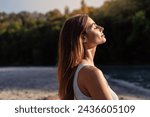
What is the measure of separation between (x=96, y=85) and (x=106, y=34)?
17.2ft

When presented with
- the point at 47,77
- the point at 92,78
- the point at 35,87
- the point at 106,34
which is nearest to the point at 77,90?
the point at 92,78

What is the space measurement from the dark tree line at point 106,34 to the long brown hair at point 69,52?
6.64 ft

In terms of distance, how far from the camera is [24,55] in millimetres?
4000

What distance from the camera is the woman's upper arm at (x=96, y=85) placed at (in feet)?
1.92

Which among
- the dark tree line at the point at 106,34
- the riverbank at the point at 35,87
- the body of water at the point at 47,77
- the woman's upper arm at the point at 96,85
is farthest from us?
the body of water at the point at 47,77

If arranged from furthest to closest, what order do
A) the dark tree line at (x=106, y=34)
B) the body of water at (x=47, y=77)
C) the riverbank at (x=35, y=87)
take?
the body of water at (x=47, y=77) → the riverbank at (x=35, y=87) → the dark tree line at (x=106, y=34)

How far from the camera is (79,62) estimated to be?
0.61m

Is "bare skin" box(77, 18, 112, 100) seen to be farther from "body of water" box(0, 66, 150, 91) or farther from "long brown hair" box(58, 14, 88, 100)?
"body of water" box(0, 66, 150, 91)

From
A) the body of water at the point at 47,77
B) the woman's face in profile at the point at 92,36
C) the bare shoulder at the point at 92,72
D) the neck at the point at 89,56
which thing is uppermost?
the woman's face in profile at the point at 92,36

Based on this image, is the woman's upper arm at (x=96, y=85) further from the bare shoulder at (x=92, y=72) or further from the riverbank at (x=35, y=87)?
the riverbank at (x=35, y=87)

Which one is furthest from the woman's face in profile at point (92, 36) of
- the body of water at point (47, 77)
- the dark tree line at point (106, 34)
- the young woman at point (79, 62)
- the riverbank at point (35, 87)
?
the body of water at point (47, 77)

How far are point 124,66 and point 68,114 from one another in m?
4.75

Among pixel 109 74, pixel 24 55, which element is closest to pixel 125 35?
pixel 109 74

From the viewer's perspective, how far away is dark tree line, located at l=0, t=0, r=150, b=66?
11.6 ft
